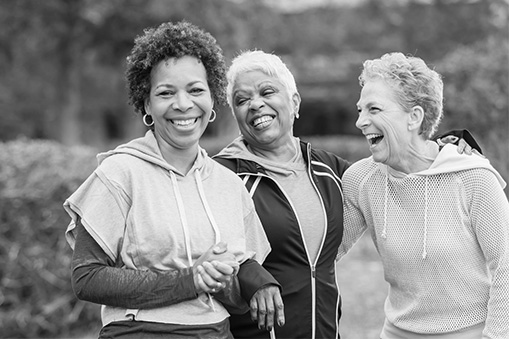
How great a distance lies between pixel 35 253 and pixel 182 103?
378 centimetres

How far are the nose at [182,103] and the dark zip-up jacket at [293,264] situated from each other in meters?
0.69

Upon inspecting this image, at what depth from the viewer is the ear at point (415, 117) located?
3357 millimetres

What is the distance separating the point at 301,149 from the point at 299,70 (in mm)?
18482

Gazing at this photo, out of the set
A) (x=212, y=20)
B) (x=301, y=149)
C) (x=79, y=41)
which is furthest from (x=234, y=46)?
(x=301, y=149)

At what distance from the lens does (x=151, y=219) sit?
2.80 meters

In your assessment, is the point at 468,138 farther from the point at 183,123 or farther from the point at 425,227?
the point at 183,123

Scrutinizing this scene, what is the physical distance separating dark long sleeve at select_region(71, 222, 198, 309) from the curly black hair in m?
0.65

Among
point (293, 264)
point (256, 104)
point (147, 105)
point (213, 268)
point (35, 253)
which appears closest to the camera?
point (213, 268)

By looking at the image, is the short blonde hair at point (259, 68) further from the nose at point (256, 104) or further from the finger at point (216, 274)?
the finger at point (216, 274)

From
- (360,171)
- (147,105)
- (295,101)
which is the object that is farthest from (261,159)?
(147,105)

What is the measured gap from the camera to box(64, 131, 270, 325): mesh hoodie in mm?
2789

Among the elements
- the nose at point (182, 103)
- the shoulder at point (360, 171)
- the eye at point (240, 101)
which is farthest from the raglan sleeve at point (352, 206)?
the nose at point (182, 103)

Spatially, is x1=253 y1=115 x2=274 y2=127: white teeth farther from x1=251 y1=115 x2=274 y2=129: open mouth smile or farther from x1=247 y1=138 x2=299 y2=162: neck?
x1=247 y1=138 x2=299 y2=162: neck

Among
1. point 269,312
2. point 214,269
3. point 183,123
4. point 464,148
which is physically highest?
point 183,123
